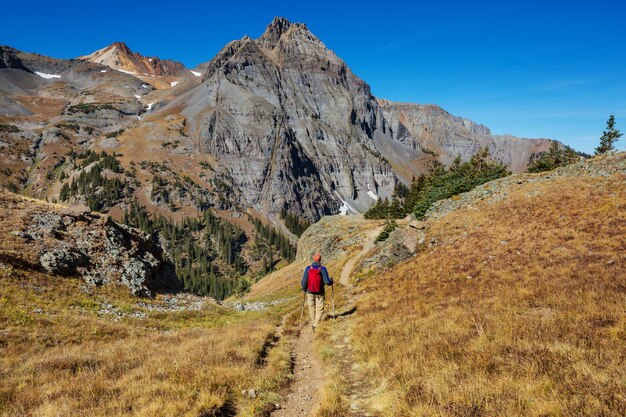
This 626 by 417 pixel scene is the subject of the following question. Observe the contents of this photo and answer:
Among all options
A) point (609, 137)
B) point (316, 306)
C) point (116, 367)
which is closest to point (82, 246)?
point (116, 367)

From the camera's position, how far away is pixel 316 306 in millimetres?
16141

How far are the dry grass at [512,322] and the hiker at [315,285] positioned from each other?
2.10 meters

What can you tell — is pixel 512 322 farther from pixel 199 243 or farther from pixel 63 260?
pixel 199 243

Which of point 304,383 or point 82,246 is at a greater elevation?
point 82,246

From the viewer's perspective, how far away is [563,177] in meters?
36.7

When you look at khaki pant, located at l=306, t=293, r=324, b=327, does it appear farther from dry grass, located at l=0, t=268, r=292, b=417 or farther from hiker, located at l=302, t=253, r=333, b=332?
dry grass, located at l=0, t=268, r=292, b=417

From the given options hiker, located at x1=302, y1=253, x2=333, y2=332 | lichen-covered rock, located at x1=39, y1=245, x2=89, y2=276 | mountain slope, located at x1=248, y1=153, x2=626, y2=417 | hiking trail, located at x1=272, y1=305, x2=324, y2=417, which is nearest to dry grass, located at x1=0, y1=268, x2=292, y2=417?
hiking trail, located at x1=272, y1=305, x2=324, y2=417

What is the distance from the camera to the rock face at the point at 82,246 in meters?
26.0

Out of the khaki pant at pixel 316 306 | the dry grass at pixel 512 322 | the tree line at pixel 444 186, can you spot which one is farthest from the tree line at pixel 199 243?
the khaki pant at pixel 316 306

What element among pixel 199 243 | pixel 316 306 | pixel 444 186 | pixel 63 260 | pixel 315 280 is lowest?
pixel 316 306

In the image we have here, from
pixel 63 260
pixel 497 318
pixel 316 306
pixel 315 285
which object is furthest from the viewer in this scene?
pixel 63 260

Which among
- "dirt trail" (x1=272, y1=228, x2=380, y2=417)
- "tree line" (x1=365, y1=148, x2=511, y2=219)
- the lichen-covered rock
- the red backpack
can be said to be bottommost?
"dirt trail" (x1=272, y1=228, x2=380, y2=417)

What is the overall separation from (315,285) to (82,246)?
79.6 feet

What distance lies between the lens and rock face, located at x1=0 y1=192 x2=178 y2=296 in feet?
85.3
